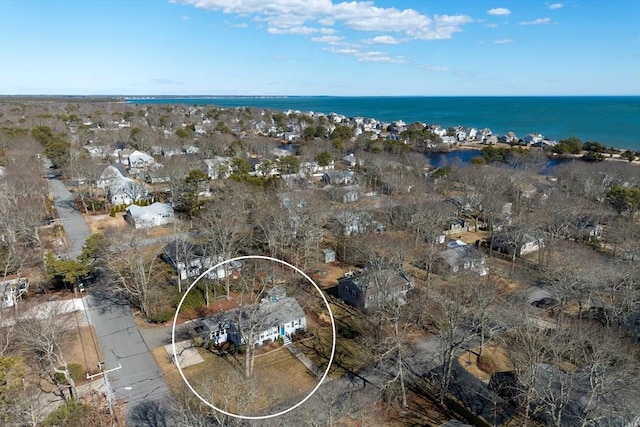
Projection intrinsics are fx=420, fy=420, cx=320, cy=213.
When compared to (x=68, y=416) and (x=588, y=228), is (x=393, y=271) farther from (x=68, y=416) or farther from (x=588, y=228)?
(x=588, y=228)

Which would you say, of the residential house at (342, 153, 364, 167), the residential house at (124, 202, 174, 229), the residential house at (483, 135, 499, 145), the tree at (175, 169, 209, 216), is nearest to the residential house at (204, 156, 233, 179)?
the tree at (175, 169, 209, 216)

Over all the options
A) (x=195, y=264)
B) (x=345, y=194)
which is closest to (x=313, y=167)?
(x=345, y=194)

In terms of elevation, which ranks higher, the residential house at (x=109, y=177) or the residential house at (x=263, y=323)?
the residential house at (x=109, y=177)

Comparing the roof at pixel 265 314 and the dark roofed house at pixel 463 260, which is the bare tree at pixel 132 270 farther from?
the dark roofed house at pixel 463 260

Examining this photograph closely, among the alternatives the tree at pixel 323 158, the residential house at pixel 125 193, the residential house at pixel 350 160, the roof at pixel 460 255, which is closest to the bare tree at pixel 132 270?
the residential house at pixel 125 193

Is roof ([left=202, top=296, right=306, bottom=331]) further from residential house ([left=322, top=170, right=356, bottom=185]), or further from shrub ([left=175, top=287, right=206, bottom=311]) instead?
residential house ([left=322, top=170, right=356, bottom=185])
